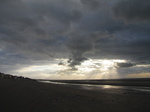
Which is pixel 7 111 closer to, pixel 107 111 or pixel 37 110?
pixel 37 110

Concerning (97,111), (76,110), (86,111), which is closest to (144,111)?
(97,111)

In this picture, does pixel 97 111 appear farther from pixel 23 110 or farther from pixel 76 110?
pixel 23 110

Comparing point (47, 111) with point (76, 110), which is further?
point (76, 110)

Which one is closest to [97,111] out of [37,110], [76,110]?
[76,110]

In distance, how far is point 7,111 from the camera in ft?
31.1

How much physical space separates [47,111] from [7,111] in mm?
3115

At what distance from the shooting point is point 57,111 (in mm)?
10039

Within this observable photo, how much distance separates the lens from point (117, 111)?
11.3 meters

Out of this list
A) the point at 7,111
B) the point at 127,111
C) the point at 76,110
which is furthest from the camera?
the point at 127,111

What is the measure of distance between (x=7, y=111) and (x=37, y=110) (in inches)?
90.0

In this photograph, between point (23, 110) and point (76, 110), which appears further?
point (76, 110)

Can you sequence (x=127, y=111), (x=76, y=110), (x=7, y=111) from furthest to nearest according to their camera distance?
(x=127, y=111) < (x=76, y=110) < (x=7, y=111)

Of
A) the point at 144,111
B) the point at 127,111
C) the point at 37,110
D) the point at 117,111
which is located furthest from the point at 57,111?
the point at 144,111

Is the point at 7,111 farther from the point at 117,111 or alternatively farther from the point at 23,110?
the point at 117,111
